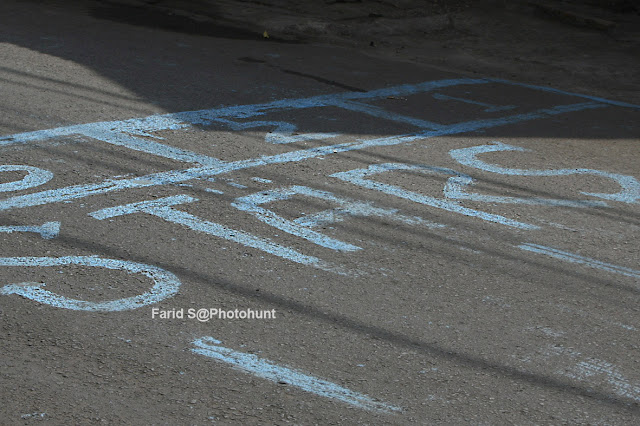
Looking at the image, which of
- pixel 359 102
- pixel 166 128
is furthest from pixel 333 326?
pixel 359 102

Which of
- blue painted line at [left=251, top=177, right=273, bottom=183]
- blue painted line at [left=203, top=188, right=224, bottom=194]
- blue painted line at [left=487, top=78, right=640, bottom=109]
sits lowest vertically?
blue painted line at [left=203, top=188, right=224, bottom=194]

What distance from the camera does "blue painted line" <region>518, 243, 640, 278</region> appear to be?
4.83 metres

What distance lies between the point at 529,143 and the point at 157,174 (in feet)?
11.6

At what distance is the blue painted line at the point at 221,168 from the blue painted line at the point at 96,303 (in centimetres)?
94

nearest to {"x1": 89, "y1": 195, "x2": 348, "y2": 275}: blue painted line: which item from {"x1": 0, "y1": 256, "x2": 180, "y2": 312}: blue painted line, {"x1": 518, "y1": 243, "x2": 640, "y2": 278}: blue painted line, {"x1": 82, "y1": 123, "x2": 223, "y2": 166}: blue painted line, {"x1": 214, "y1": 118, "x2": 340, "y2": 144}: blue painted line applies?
{"x1": 0, "y1": 256, "x2": 180, "y2": 312}: blue painted line

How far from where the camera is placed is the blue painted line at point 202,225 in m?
4.75

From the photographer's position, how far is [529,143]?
24.8 ft

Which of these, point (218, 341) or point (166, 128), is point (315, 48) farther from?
point (218, 341)

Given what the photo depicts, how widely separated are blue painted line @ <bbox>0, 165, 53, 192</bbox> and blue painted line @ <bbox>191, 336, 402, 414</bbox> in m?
2.48

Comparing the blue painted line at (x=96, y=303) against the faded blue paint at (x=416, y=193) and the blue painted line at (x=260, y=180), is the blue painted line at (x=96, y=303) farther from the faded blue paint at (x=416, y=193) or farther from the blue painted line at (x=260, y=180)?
the faded blue paint at (x=416, y=193)

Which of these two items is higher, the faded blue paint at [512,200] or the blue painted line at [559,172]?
the blue painted line at [559,172]

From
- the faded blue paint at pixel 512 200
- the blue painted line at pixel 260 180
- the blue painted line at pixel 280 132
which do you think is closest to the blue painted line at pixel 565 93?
the blue painted line at pixel 280 132

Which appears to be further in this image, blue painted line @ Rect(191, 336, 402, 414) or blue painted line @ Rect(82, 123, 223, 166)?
blue painted line @ Rect(82, 123, 223, 166)

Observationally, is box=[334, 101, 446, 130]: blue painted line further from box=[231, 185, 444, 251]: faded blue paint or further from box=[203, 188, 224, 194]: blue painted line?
box=[203, 188, 224, 194]: blue painted line
